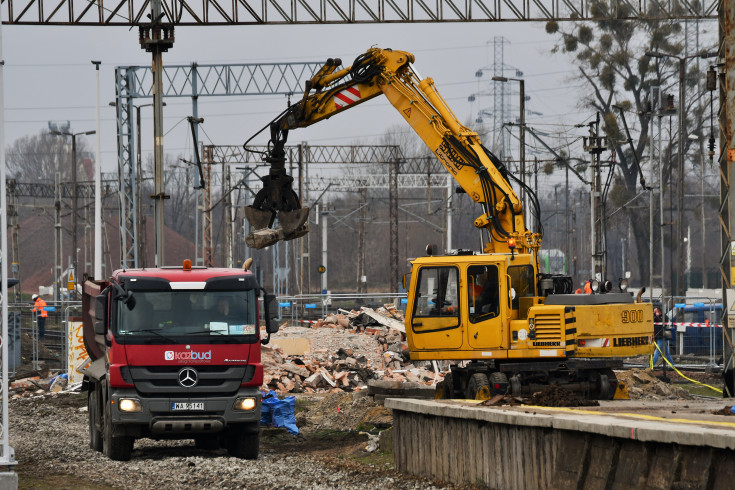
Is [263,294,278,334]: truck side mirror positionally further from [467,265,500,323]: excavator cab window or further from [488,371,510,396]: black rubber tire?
[488,371,510,396]: black rubber tire

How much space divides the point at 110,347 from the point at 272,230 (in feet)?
15.5

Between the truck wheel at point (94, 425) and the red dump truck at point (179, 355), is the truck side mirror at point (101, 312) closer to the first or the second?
the red dump truck at point (179, 355)

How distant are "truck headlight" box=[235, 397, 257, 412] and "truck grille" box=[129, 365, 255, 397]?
0.51 ft

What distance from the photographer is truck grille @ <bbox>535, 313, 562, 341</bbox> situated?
61.3 feet

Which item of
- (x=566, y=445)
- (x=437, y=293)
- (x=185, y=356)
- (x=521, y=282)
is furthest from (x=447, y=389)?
(x=566, y=445)

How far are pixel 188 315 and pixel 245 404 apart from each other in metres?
1.46

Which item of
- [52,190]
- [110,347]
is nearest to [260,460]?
[110,347]

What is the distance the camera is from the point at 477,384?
62.3 feet

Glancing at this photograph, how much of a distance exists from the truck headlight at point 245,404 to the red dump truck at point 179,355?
14mm

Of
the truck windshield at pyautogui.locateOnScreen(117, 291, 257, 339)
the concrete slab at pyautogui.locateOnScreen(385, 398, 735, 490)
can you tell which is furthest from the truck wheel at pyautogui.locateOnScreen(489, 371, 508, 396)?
the truck windshield at pyautogui.locateOnScreen(117, 291, 257, 339)

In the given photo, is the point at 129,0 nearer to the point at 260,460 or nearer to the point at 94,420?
the point at 94,420

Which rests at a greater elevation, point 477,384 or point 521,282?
point 521,282

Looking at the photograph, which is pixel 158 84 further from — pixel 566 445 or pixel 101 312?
pixel 566 445

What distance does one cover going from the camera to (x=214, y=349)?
54.7 feet
